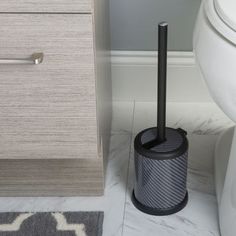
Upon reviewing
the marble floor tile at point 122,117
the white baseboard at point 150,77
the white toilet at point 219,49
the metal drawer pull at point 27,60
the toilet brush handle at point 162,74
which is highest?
the white toilet at point 219,49

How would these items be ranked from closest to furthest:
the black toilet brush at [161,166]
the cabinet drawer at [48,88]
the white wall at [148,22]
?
the cabinet drawer at [48,88] < the black toilet brush at [161,166] < the white wall at [148,22]

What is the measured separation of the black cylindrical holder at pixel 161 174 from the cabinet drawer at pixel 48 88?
114 mm

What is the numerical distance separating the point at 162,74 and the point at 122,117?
39 cm

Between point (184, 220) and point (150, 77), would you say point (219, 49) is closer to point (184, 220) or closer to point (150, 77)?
point (184, 220)

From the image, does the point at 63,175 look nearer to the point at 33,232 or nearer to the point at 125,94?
the point at 33,232

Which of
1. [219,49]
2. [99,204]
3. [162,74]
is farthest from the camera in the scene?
[99,204]

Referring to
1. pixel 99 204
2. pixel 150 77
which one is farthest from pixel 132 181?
pixel 150 77

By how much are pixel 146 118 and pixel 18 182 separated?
40cm

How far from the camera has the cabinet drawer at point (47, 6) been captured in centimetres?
72

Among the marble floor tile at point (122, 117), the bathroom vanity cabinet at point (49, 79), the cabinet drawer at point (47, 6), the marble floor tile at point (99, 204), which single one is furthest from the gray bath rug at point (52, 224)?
the cabinet drawer at point (47, 6)

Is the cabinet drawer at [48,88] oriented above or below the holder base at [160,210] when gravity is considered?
above

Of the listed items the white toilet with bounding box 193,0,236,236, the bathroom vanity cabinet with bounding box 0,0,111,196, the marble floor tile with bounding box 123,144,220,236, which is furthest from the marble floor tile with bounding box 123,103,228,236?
the white toilet with bounding box 193,0,236,236

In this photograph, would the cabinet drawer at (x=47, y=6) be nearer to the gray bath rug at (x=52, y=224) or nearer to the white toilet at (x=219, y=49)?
the white toilet at (x=219, y=49)

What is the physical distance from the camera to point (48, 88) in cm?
80
